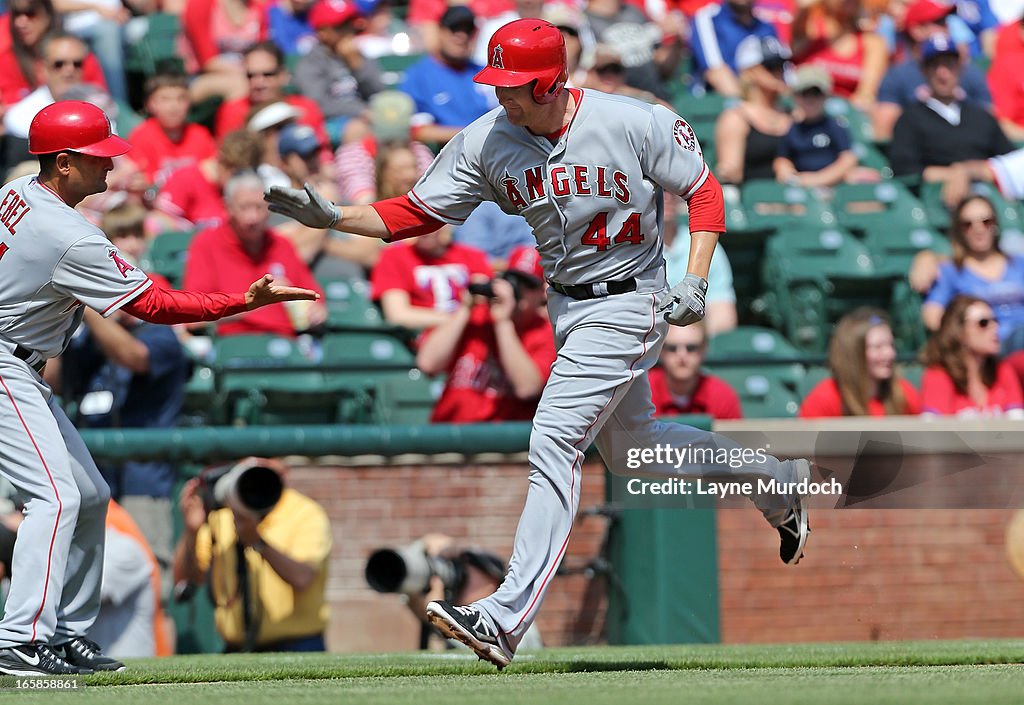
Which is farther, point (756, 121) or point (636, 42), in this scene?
point (636, 42)

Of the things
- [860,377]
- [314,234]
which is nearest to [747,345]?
[860,377]

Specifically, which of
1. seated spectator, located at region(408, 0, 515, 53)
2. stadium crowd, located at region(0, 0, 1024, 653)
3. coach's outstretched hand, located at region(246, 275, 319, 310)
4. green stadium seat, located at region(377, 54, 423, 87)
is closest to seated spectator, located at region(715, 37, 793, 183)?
stadium crowd, located at region(0, 0, 1024, 653)

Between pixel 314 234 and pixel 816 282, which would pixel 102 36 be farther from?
pixel 816 282

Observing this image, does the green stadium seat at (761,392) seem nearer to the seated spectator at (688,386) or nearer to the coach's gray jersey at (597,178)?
the seated spectator at (688,386)

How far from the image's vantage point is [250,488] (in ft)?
19.5

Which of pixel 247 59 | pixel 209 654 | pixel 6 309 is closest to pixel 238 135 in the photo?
pixel 247 59

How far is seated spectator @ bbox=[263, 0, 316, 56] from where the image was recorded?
37.1 ft

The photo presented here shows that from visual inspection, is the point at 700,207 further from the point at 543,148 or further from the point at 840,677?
the point at 840,677

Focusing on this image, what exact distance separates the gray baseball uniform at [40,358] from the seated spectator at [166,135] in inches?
194

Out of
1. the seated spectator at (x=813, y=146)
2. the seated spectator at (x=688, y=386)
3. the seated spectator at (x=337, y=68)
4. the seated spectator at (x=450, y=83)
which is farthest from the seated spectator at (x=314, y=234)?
the seated spectator at (x=813, y=146)

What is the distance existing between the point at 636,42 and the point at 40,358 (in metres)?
6.81

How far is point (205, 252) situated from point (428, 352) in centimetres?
151

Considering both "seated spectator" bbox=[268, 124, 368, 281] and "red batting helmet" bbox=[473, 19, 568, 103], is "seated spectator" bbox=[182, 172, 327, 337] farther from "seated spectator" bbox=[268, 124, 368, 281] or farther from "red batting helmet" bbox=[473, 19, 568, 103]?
"red batting helmet" bbox=[473, 19, 568, 103]

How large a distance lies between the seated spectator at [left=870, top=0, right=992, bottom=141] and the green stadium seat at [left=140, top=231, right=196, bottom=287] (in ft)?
17.0
